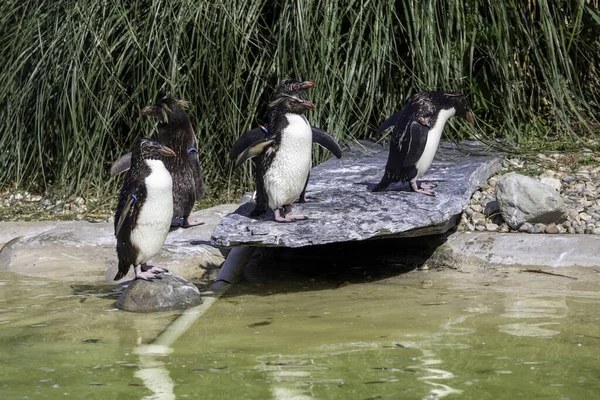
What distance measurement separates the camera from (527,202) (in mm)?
4855

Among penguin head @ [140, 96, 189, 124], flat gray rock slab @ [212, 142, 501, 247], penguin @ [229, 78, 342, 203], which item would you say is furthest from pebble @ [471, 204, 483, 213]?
penguin head @ [140, 96, 189, 124]

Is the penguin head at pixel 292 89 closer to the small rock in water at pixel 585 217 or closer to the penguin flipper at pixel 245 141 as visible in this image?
the penguin flipper at pixel 245 141

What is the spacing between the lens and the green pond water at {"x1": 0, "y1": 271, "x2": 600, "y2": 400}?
291cm

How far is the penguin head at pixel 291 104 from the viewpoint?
14.6ft

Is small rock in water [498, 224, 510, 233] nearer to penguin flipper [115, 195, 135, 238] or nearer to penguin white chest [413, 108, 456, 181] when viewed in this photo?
penguin white chest [413, 108, 456, 181]

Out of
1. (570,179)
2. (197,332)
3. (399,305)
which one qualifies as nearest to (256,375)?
(197,332)

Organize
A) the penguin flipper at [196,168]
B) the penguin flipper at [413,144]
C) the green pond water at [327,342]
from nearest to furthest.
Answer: the green pond water at [327,342]
the penguin flipper at [413,144]
the penguin flipper at [196,168]

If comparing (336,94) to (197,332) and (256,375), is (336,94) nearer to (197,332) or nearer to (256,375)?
(197,332)

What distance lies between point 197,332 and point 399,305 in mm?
877

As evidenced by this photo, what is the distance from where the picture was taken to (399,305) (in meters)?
4.04

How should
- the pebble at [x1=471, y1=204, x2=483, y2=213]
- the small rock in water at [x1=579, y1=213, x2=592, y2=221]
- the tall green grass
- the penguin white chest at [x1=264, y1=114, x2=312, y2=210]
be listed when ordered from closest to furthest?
the penguin white chest at [x1=264, y1=114, x2=312, y2=210]
the small rock in water at [x1=579, y1=213, x2=592, y2=221]
the pebble at [x1=471, y1=204, x2=483, y2=213]
the tall green grass

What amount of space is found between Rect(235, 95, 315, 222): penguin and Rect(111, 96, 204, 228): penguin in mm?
914

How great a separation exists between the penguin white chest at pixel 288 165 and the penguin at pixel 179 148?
0.98m

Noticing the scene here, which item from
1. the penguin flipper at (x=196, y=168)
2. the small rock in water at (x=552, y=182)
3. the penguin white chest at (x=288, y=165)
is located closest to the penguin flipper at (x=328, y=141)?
the penguin white chest at (x=288, y=165)
